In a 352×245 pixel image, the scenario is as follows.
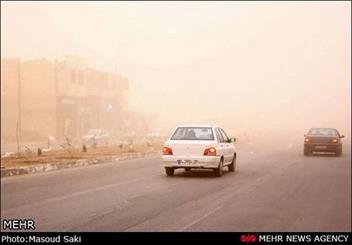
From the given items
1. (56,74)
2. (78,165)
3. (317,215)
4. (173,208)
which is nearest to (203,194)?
(173,208)

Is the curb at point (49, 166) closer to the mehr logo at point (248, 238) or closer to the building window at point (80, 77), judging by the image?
the mehr logo at point (248, 238)

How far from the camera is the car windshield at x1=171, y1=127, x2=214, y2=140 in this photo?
1819 centimetres

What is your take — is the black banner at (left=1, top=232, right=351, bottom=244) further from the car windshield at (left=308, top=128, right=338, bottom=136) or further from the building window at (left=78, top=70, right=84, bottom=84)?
the building window at (left=78, top=70, right=84, bottom=84)

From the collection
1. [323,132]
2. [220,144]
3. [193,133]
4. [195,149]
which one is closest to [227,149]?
[220,144]

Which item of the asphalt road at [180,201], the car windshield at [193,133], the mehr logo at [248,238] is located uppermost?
the car windshield at [193,133]

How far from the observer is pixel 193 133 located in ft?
60.2

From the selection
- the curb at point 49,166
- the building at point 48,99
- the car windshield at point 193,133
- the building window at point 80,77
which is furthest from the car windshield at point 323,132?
the building window at point 80,77

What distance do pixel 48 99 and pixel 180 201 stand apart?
51.7 m

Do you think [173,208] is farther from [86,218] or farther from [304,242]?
[304,242]

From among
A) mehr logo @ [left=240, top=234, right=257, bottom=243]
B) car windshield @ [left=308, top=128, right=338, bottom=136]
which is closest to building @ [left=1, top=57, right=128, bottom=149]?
car windshield @ [left=308, top=128, right=338, bottom=136]

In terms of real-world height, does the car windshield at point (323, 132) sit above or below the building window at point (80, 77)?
below

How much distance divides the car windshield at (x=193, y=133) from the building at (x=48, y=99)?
36503 mm

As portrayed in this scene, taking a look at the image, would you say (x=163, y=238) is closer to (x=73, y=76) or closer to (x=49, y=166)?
(x=49, y=166)

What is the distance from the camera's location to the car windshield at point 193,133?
18.2 metres
